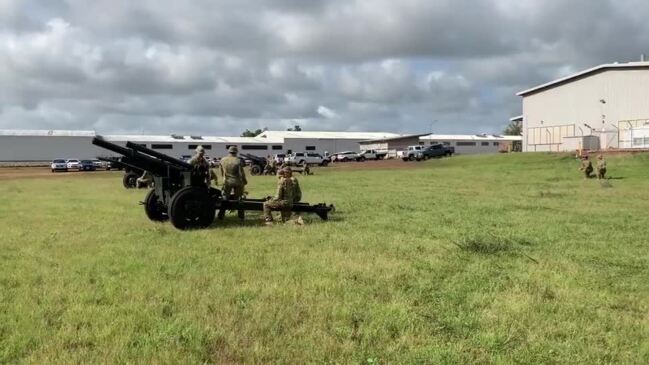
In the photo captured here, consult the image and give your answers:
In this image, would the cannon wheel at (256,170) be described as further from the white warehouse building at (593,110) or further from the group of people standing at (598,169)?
the white warehouse building at (593,110)

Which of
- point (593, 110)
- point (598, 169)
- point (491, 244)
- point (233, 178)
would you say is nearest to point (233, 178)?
point (233, 178)

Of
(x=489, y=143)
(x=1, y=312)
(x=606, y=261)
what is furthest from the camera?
(x=489, y=143)

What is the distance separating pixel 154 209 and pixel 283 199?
8.89ft

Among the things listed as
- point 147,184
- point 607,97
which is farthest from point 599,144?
point 147,184

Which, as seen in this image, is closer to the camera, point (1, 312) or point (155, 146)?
point (1, 312)

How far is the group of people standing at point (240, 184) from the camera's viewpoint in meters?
12.9

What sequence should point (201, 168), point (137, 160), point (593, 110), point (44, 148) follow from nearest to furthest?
1. point (137, 160)
2. point (201, 168)
3. point (593, 110)
4. point (44, 148)

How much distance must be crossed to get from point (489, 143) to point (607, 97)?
2225 inches

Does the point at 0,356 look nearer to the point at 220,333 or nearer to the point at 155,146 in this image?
the point at 220,333

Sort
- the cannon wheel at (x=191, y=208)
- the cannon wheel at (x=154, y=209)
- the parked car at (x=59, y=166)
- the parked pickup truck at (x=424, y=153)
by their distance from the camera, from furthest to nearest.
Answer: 1. the parked pickup truck at (x=424, y=153)
2. the parked car at (x=59, y=166)
3. the cannon wheel at (x=154, y=209)
4. the cannon wheel at (x=191, y=208)

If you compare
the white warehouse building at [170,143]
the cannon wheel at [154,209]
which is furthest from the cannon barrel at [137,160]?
the white warehouse building at [170,143]

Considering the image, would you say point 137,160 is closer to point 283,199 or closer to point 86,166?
point 283,199

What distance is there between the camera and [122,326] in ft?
17.9

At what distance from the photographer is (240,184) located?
14.3 metres
